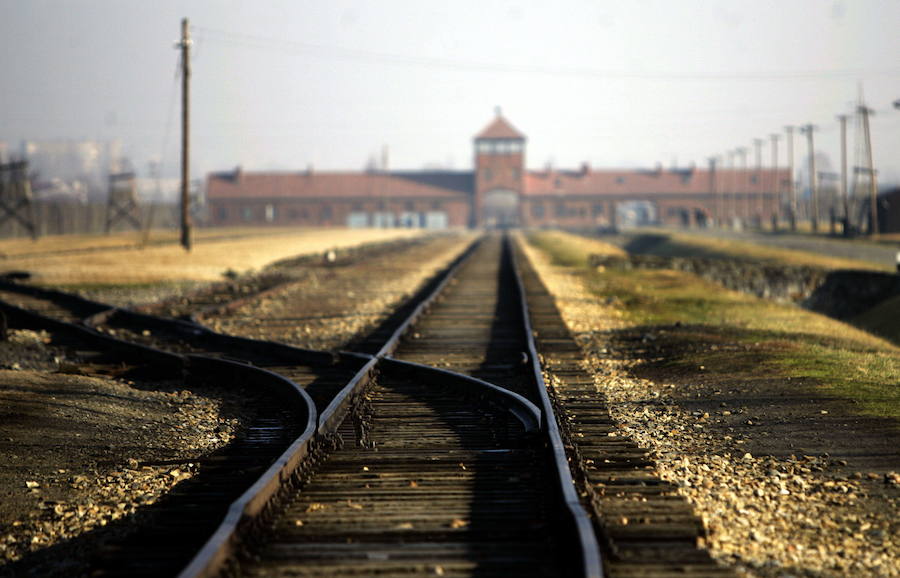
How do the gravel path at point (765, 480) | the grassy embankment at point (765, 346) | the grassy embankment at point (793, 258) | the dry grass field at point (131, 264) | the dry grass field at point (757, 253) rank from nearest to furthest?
1. the gravel path at point (765, 480)
2. the grassy embankment at point (765, 346)
3. the grassy embankment at point (793, 258)
4. the dry grass field at point (131, 264)
5. the dry grass field at point (757, 253)

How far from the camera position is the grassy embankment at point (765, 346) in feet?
35.9

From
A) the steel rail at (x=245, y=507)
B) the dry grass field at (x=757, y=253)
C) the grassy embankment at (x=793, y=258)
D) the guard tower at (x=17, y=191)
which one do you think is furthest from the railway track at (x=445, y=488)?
the guard tower at (x=17, y=191)

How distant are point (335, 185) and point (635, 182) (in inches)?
1440

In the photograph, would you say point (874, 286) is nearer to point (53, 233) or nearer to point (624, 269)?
point (624, 269)

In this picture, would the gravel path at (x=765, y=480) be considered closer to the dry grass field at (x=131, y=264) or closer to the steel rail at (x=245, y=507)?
the steel rail at (x=245, y=507)

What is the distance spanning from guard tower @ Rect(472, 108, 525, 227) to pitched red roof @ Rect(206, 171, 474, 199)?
2313mm

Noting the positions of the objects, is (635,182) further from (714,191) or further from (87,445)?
(87,445)

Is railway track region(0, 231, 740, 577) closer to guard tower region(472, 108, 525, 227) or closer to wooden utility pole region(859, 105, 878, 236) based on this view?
wooden utility pole region(859, 105, 878, 236)

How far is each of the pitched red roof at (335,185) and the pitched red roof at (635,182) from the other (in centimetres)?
935

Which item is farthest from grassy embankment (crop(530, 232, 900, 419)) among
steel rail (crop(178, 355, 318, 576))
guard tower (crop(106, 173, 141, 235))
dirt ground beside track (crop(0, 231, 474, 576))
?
guard tower (crop(106, 173, 141, 235))

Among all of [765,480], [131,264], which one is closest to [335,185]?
[131,264]

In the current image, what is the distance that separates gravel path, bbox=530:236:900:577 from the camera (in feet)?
18.0

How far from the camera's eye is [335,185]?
125562 mm

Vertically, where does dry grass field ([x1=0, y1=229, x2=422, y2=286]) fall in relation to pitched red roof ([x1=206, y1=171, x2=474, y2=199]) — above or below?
below
